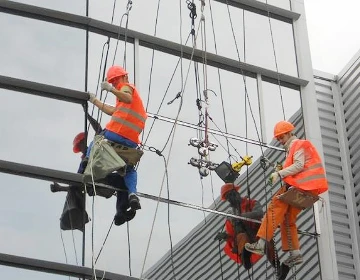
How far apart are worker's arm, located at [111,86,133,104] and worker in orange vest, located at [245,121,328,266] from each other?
227cm

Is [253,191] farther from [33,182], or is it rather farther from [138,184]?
[33,182]

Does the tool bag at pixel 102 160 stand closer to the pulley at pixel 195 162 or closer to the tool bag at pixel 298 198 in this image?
the pulley at pixel 195 162

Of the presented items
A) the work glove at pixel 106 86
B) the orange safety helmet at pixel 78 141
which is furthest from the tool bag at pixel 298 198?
the work glove at pixel 106 86

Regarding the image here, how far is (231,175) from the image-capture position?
711 inches

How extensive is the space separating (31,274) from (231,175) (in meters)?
3.42

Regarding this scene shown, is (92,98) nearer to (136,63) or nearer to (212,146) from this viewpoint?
(136,63)

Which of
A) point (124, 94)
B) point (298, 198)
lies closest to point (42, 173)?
point (124, 94)

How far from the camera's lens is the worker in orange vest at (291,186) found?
56.6ft

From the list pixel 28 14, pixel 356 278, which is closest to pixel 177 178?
pixel 28 14

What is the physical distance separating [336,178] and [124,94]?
27.1 feet

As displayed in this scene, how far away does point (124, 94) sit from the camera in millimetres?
16438

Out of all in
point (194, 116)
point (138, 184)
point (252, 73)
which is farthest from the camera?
point (252, 73)

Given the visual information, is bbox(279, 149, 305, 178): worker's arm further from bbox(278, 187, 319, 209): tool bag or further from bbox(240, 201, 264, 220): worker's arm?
bbox(240, 201, 264, 220): worker's arm

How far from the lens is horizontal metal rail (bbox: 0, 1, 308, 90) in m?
18.1
